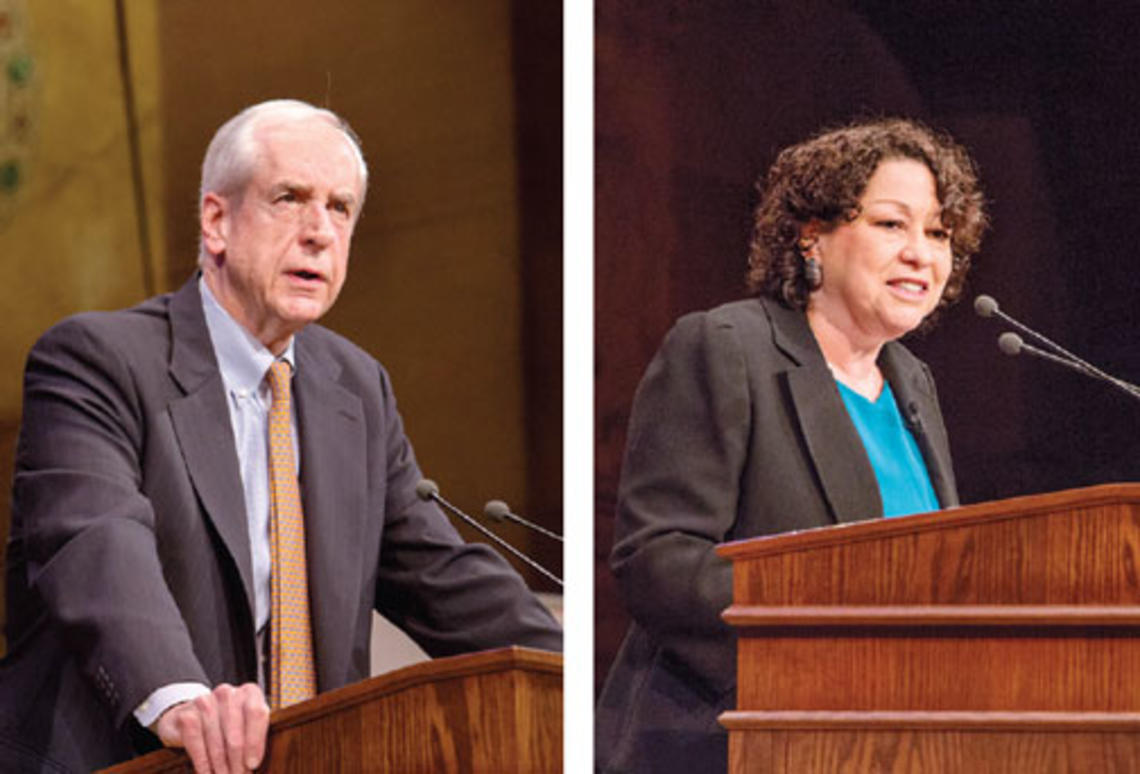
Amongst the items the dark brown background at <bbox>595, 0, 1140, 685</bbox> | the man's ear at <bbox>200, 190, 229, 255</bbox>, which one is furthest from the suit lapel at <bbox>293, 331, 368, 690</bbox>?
the dark brown background at <bbox>595, 0, 1140, 685</bbox>

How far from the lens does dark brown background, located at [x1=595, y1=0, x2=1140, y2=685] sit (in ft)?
10.1

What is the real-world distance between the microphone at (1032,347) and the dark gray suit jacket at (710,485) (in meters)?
0.15

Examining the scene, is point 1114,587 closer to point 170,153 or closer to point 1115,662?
point 1115,662

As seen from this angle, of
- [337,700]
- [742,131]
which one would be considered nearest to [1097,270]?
[742,131]

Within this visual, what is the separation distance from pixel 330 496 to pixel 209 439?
236mm

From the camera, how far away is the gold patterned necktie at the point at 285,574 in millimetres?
2824

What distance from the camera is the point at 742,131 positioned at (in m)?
3.14

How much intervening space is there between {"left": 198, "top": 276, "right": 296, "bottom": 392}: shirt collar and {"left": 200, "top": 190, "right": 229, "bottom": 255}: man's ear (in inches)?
3.3

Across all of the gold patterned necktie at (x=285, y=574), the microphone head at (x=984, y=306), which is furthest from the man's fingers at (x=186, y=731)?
the microphone head at (x=984, y=306)

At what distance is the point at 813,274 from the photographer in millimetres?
3109

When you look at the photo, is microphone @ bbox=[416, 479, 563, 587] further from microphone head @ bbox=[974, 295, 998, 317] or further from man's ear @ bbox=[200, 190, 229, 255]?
microphone head @ bbox=[974, 295, 998, 317]

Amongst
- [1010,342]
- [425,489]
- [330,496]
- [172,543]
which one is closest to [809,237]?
[1010,342]

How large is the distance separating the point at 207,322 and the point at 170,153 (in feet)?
1.05

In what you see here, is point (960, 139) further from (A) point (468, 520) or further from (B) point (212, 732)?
(B) point (212, 732)
